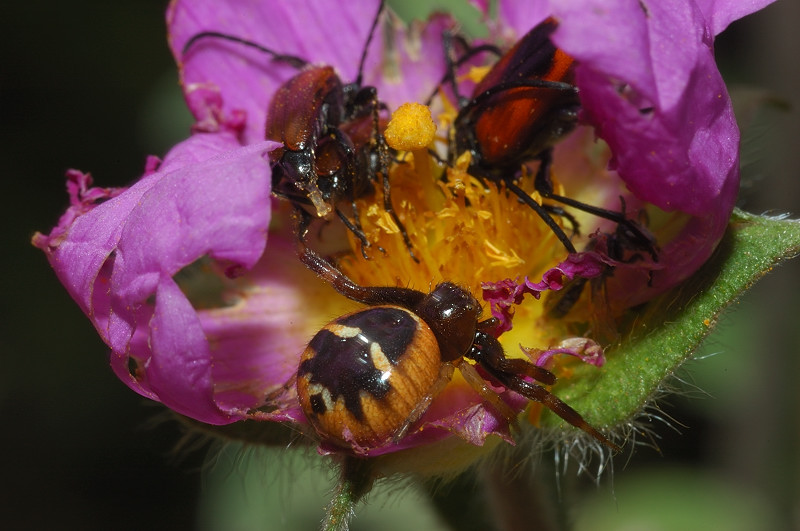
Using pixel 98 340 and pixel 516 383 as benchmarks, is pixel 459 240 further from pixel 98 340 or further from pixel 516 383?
pixel 98 340

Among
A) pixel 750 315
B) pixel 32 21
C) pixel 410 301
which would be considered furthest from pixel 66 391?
pixel 750 315

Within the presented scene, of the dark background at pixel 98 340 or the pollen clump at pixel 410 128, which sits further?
the dark background at pixel 98 340

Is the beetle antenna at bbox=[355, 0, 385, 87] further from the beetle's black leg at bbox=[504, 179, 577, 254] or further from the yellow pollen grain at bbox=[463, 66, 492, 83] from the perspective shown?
the beetle's black leg at bbox=[504, 179, 577, 254]

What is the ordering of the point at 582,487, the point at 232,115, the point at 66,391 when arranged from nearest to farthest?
the point at 232,115 < the point at 582,487 < the point at 66,391

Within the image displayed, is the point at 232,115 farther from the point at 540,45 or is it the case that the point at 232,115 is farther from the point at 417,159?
the point at 540,45

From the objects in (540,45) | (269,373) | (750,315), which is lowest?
(750,315)

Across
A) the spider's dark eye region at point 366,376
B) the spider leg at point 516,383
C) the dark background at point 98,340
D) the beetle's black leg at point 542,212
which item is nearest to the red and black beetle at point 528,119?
the beetle's black leg at point 542,212

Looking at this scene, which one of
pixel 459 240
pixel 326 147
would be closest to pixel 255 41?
pixel 326 147

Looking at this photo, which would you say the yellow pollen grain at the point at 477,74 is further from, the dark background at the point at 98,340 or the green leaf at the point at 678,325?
the dark background at the point at 98,340
